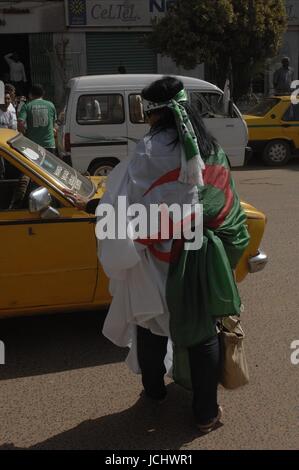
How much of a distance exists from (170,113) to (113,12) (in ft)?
59.5

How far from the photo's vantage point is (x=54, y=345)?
4.23 metres

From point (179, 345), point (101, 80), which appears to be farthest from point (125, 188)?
point (101, 80)

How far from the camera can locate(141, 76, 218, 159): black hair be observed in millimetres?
2848

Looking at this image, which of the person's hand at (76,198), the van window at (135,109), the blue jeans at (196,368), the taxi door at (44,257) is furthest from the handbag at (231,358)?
the van window at (135,109)

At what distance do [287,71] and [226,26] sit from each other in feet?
6.95

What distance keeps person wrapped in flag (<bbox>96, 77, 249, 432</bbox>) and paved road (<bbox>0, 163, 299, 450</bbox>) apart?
1.21 ft

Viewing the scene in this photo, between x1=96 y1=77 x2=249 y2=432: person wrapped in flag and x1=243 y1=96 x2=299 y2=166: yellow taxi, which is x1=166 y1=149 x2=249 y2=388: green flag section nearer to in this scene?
x1=96 y1=77 x2=249 y2=432: person wrapped in flag

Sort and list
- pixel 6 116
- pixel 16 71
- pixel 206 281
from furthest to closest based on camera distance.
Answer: pixel 16 71, pixel 6 116, pixel 206 281

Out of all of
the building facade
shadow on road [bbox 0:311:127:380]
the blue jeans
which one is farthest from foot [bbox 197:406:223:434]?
the building facade

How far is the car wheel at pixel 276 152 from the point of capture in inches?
498

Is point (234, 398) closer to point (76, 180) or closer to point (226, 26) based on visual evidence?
point (76, 180)

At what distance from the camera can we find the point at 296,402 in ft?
11.1

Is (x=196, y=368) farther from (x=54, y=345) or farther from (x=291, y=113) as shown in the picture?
(x=291, y=113)

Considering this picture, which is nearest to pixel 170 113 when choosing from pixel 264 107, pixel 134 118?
pixel 134 118
